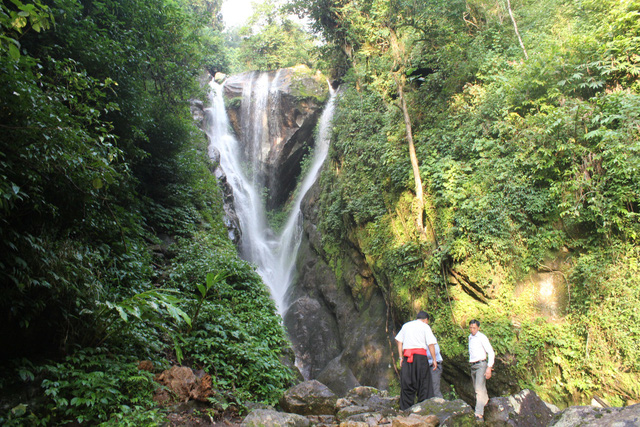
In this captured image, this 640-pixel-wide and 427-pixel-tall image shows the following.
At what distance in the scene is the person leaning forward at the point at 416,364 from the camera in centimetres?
530

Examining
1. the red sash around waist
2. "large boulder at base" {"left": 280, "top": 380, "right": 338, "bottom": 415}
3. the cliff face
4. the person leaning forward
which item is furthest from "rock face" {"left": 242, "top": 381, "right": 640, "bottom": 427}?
the cliff face

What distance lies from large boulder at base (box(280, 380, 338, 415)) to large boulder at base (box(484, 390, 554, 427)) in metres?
2.09

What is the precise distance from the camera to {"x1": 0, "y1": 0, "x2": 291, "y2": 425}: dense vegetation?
3.15 meters

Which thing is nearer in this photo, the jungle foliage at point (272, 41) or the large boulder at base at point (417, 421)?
the large boulder at base at point (417, 421)

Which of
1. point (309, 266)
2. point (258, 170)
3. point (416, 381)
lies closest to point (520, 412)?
point (416, 381)

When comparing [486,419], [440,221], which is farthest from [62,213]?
[440,221]

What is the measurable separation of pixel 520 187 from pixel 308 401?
5.93 meters

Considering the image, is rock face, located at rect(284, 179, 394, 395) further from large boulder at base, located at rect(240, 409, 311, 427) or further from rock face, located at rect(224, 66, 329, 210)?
rock face, located at rect(224, 66, 329, 210)

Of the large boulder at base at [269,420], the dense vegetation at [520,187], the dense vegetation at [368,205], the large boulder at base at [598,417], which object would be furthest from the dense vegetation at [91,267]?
the dense vegetation at [520,187]

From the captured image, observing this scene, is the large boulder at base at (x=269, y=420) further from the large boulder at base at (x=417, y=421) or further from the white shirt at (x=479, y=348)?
the white shirt at (x=479, y=348)

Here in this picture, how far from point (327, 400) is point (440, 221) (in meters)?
5.11

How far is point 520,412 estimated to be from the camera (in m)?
3.76

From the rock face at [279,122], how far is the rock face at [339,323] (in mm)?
7659

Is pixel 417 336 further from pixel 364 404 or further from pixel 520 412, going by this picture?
pixel 520 412
